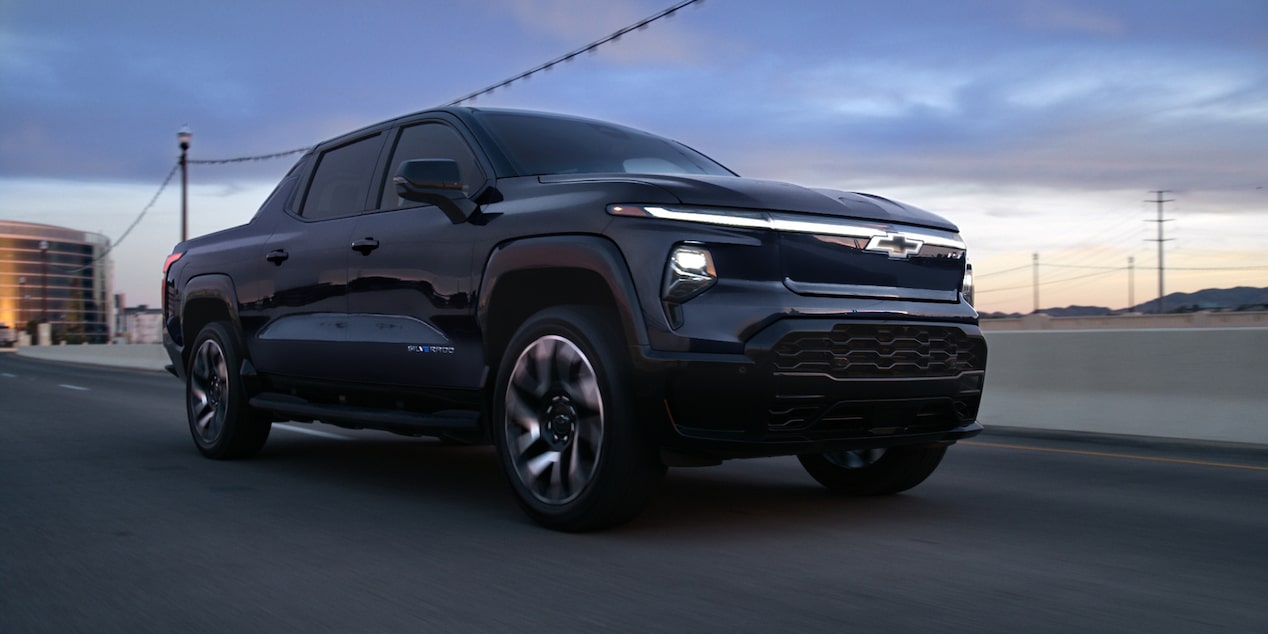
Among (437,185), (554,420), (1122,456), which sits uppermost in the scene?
(437,185)

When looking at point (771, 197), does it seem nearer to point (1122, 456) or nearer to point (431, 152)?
point (431, 152)

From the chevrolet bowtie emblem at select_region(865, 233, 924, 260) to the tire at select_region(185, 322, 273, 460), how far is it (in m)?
4.19

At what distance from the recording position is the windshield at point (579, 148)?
18.4 feet

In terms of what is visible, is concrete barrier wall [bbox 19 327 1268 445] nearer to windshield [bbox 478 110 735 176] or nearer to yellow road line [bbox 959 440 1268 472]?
yellow road line [bbox 959 440 1268 472]

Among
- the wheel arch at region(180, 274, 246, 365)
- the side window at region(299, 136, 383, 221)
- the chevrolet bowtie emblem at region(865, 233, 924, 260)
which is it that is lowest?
the wheel arch at region(180, 274, 246, 365)

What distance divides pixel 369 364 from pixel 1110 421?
601 centimetres

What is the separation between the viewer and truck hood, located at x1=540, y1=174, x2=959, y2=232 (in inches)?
180

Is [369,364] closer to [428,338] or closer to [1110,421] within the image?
[428,338]

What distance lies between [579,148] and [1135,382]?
542 cm

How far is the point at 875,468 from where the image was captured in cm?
579

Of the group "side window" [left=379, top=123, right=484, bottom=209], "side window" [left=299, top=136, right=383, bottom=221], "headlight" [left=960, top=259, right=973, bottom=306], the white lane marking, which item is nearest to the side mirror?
"side window" [left=379, top=123, right=484, bottom=209]

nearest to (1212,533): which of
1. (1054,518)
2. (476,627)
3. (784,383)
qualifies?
(1054,518)

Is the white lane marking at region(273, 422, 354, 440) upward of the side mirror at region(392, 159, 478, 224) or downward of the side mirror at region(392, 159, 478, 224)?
downward

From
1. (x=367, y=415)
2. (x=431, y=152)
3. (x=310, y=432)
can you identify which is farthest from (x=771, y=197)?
(x=310, y=432)
